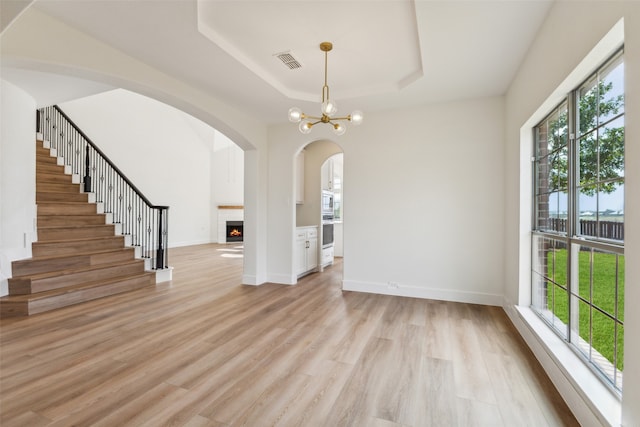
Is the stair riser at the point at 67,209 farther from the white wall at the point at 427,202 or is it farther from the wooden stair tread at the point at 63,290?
the white wall at the point at 427,202

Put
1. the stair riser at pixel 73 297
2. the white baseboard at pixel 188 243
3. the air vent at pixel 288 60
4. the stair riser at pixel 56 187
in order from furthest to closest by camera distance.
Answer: the white baseboard at pixel 188 243, the stair riser at pixel 56 187, the stair riser at pixel 73 297, the air vent at pixel 288 60

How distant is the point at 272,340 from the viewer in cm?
281

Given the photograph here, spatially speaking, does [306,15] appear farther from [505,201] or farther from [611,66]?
[505,201]

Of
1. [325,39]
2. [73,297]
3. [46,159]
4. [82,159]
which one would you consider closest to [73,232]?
[73,297]

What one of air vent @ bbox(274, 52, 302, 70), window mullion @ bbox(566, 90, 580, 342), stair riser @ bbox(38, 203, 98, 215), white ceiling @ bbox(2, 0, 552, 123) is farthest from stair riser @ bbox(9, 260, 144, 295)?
window mullion @ bbox(566, 90, 580, 342)

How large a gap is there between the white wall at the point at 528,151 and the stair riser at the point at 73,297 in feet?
17.0

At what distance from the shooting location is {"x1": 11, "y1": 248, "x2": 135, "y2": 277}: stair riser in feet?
12.8

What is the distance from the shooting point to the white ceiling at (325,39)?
227 centimetres

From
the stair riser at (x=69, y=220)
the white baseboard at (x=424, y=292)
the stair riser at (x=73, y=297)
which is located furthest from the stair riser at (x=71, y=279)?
the white baseboard at (x=424, y=292)

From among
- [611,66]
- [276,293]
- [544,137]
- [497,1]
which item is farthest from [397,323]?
[497,1]

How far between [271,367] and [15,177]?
174 inches

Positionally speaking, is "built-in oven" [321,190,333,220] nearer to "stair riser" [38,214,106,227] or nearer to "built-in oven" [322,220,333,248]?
"built-in oven" [322,220,333,248]

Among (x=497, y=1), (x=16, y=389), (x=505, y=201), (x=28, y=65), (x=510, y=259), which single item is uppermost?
(x=497, y=1)

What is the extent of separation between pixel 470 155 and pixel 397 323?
242 cm
